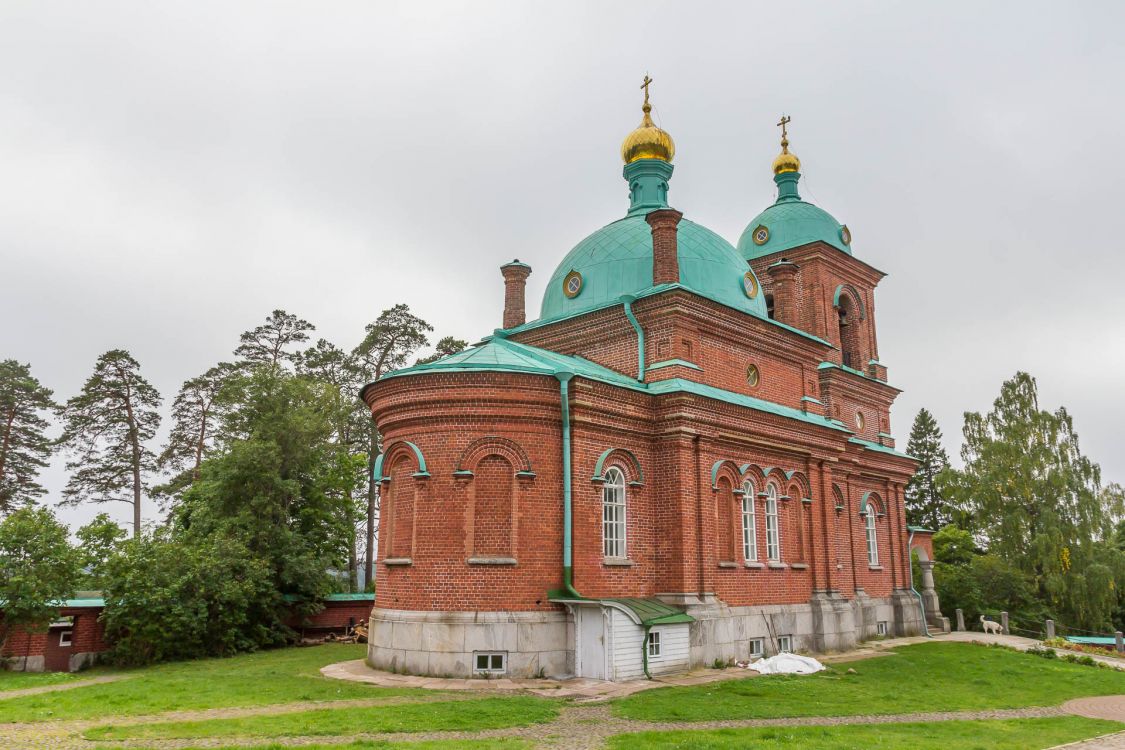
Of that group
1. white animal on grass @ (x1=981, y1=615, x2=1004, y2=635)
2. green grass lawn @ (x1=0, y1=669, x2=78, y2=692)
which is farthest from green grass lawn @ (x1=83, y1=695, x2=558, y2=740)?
white animal on grass @ (x1=981, y1=615, x2=1004, y2=635)

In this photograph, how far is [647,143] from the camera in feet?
69.4

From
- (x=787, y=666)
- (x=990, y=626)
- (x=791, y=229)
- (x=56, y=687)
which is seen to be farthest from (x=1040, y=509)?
(x=56, y=687)

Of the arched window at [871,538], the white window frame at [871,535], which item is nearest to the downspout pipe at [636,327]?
the white window frame at [871,535]

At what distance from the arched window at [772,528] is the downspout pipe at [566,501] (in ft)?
Result: 17.9

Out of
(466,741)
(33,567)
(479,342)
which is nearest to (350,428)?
(479,342)

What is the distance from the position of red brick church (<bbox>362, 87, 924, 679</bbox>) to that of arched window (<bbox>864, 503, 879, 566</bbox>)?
14cm

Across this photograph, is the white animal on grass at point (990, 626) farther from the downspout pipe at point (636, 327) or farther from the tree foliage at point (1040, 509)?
the downspout pipe at point (636, 327)

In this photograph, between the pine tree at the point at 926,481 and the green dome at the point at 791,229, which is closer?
the green dome at the point at 791,229

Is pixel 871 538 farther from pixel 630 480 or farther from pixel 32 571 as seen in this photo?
pixel 32 571

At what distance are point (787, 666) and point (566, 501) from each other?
4.83 meters

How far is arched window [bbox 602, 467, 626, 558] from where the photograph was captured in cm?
1483

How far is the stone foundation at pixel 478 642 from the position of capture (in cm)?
1304

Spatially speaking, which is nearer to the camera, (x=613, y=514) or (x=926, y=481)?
(x=613, y=514)

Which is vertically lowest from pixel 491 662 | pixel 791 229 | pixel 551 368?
pixel 491 662
